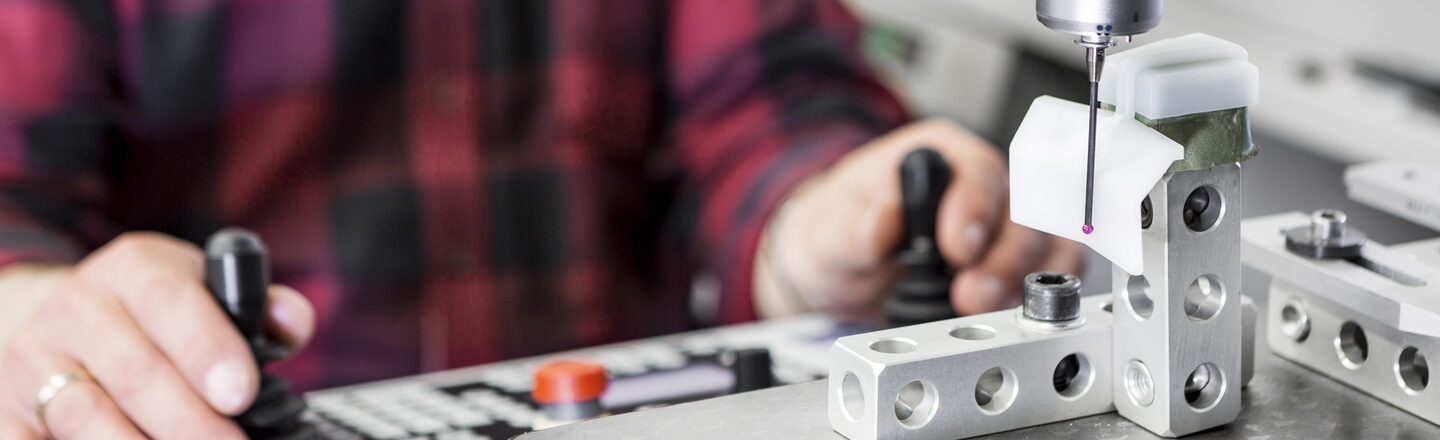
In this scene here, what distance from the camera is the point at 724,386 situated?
0.91m

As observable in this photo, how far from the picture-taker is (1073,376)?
0.68m

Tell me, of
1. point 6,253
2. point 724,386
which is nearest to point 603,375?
point 724,386

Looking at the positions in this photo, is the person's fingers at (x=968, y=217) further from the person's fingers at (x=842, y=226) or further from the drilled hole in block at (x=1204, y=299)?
the drilled hole in block at (x=1204, y=299)

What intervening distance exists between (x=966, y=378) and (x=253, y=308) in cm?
44

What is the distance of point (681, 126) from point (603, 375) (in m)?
0.83

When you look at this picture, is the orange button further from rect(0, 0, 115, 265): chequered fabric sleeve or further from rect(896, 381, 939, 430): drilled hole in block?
rect(0, 0, 115, 265): chequered fabric sleeve

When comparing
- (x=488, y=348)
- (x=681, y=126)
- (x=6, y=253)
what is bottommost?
(x=488, y=348)

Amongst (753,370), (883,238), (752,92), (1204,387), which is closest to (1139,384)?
(1204,387)

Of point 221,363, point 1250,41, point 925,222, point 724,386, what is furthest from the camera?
point 1250,41

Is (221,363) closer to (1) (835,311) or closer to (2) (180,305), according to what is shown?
(2) (180,305)

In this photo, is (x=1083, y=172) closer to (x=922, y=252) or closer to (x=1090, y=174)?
(x=1090, y=174)

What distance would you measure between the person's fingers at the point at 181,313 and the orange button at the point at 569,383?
0.17 m

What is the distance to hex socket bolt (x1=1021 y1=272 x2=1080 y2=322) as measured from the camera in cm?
66

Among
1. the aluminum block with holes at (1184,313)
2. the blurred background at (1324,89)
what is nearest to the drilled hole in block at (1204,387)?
the aluminum block with holes at (1184,313)
